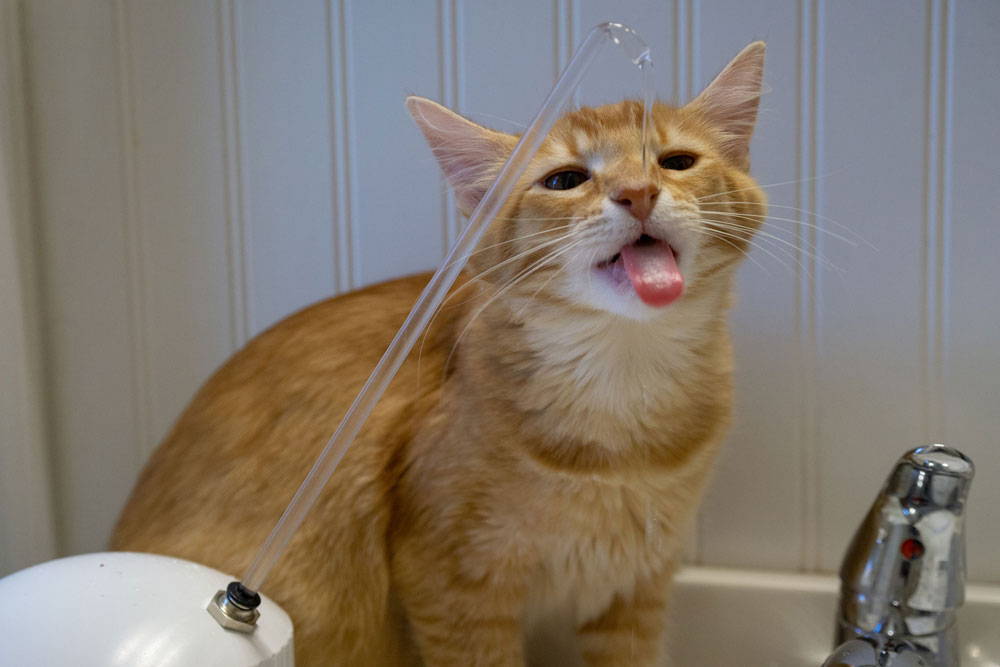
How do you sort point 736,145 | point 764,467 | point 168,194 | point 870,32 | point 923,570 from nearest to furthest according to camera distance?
point 923,570, point 736,145, point 870,32, point 764,467, point 168,194

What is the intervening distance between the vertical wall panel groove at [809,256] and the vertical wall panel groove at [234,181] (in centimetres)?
87

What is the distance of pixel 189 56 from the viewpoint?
1488 millimetres

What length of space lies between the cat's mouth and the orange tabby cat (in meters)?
0.01

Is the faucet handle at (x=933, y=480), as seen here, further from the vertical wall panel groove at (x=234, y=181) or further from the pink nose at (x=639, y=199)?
the vertical wall panel groove at (x=234, y=181)

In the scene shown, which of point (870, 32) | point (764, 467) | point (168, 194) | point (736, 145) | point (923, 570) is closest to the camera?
point (923, 570)

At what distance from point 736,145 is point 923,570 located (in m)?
0.55

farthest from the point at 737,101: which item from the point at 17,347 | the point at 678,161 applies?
the point at 17,347

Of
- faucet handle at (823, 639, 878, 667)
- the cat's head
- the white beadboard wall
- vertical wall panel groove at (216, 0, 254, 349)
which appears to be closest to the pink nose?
the cat's head

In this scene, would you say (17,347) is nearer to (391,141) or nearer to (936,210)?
(391,141)

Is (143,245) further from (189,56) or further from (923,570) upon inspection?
(923,570)

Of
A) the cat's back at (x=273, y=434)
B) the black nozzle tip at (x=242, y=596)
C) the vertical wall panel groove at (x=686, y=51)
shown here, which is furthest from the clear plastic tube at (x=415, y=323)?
the vertical wall panel groove at (x=686, y=51)

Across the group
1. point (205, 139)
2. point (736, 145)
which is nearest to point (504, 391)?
point (736, 145)

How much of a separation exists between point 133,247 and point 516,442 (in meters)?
0.83

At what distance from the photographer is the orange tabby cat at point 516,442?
1067mm
